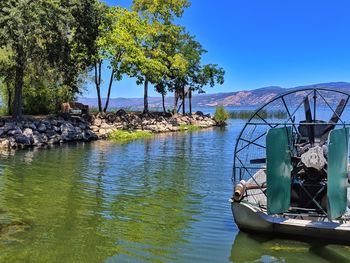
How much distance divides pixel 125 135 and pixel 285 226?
91.1ft

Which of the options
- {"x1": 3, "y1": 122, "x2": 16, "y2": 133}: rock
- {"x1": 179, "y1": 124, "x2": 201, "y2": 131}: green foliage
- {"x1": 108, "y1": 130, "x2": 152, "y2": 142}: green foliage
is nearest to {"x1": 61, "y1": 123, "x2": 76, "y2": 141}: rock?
{"x1": 108, "y1": 130, "x2": 152, "y2": 142}: green foliage

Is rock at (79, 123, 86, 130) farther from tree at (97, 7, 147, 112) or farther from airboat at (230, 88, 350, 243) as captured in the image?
airboat at (230, 88, 350, 243)

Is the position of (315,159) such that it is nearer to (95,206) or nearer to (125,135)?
(95,206)

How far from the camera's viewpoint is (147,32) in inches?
1766

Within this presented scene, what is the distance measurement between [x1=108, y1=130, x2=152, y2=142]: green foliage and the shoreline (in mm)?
518

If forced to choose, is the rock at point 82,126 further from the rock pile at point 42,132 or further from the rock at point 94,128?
the rock at point 94,128

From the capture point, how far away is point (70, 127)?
33.7 m

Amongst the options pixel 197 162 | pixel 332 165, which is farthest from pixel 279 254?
pixel 197 162

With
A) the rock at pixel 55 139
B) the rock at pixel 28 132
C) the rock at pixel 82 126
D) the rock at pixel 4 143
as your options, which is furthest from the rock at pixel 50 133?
the rock at pixel 4 143

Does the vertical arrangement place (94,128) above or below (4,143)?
above

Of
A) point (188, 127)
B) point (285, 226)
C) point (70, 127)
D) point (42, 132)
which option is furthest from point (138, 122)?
point (285, 226)

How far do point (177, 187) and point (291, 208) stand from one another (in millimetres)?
6751

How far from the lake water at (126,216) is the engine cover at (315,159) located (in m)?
1.81

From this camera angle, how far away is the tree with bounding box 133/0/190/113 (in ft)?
149
